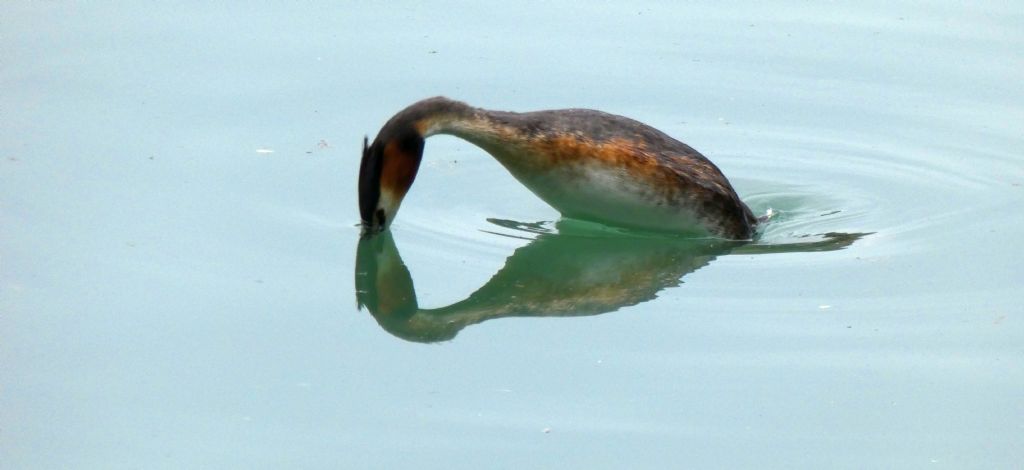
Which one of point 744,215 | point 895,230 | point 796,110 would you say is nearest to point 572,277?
point 744,215

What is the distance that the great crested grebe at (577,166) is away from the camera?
8586 millimetres

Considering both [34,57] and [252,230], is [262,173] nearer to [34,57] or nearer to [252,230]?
[252,230]

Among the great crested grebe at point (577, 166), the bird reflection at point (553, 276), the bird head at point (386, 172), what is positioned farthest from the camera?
the great crested grebe at point (577, 166)

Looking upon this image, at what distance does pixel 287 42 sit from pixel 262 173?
2.30m

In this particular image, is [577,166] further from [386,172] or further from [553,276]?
[386,172]

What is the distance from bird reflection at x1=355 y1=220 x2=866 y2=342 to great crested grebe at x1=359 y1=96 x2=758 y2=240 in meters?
0.16

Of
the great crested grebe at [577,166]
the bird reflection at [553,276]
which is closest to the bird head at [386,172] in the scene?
the great crested grebe at [577,166]

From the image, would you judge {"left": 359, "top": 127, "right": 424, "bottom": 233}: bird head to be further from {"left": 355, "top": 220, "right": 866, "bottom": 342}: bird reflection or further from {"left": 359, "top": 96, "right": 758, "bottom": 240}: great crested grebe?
{"left": 355, "top": 220, "right": 866, "bottom": 342}: bird reflection

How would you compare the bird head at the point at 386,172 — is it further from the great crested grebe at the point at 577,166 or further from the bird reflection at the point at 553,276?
the bird reflection at the point at 553,276

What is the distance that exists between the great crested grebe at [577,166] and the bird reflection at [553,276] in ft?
0.52

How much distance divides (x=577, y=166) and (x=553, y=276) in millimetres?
695

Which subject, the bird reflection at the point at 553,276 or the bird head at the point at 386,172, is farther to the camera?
the bird head at the point at 386,172

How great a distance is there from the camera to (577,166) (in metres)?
8.78

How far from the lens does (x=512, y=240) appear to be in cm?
884
